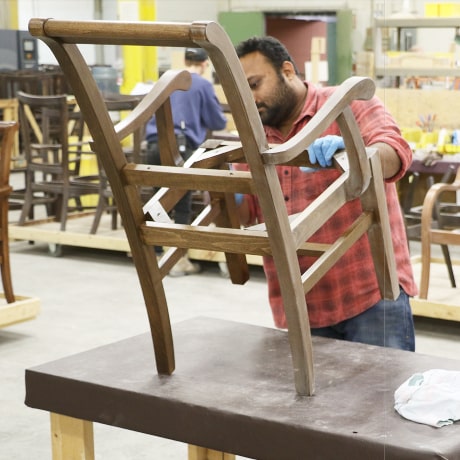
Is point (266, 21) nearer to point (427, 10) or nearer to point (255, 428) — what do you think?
point (427, 10)

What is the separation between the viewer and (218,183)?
1.67 metres

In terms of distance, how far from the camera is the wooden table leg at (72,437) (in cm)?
201

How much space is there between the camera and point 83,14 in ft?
54.8

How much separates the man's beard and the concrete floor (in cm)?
164

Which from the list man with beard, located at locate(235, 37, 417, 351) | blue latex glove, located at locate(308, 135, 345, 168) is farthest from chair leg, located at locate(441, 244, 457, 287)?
blue latex glove, located at locate(308, 135, 345, 168)

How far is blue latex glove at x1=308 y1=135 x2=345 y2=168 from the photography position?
1876 mm

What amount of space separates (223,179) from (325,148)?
30 centimetres

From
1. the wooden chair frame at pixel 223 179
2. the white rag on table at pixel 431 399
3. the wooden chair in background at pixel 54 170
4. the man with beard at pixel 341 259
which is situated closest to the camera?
the wooden chair frame at pixel 223 179

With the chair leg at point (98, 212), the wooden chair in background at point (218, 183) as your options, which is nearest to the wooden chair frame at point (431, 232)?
the chair leg at point (98, 212)

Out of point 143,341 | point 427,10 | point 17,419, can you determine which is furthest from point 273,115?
point 427,10

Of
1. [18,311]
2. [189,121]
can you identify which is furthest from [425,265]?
[189,121]

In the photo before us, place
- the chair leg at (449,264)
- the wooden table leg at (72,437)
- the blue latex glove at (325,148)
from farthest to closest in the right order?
the chair leg at (449,264) < the wooden table leg at (72,437) < the blue latex glove at (325,148)

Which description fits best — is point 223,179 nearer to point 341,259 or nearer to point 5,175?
point 341,259

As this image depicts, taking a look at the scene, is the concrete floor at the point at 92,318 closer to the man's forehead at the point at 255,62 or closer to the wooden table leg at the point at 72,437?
the wooden table leg at the point at 72,437
